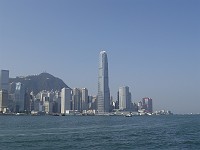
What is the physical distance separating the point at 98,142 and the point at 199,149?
1624 centimetres

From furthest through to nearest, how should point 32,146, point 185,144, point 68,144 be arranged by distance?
point 185,144 → point 68,144 → point 32,146

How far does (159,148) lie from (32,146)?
1894 cm

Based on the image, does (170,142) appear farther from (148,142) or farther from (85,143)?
(85,143)

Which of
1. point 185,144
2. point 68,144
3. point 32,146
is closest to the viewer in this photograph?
point 32,146

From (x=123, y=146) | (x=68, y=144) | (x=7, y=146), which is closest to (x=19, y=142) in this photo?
(x=7, y=146)

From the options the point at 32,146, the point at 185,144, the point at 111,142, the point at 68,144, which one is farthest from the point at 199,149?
the point at 32,146

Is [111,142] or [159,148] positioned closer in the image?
[159,148]

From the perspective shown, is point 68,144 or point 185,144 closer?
point 68,144

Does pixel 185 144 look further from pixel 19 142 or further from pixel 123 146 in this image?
pixel 19 142

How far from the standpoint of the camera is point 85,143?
191ft

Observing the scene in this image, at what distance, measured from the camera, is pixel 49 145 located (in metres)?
54.3

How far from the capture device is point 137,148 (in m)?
53.9

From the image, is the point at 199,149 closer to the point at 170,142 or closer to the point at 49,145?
the point at 170,142

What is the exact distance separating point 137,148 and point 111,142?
7430 millimetres
